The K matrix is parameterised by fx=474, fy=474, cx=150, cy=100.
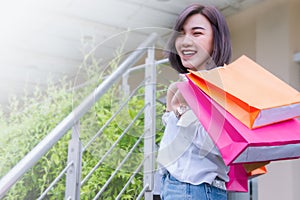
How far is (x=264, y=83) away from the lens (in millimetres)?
739

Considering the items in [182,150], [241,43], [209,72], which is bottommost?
[182,150]

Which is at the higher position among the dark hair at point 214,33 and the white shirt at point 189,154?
the dark hair at point 214,33

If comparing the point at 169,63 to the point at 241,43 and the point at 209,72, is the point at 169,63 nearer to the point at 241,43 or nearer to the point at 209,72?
the point at 209,72

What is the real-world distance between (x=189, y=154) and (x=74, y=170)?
73 centimetres

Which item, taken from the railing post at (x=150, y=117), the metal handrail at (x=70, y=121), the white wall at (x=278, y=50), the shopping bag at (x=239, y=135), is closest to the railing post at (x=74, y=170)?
the metal handrail at (x=70, y=121)

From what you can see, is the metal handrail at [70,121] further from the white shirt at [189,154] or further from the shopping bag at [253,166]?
the shopping bag at [253,166]

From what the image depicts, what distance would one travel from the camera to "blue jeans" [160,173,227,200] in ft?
2.57

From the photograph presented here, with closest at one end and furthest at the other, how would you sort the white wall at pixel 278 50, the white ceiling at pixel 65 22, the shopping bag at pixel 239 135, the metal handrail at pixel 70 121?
1. the shopping bag at pixel 239 135
2. the metal handrail at pixel 70 121
3. the white wall at pixel 278 50
4. the white ceiling at pixel 65 22

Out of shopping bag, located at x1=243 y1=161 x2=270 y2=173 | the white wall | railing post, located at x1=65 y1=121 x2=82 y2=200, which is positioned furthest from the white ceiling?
shopping bag, located at x1=243 y1=161 x2=270 y2=173

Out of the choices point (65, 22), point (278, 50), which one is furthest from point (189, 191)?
point (65, 22)

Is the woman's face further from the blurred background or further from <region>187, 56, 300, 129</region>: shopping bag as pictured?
the blurred background

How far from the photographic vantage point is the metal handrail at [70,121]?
0.90 meters

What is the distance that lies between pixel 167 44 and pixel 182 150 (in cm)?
19

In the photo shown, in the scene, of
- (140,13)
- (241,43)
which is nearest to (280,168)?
(241,43)
